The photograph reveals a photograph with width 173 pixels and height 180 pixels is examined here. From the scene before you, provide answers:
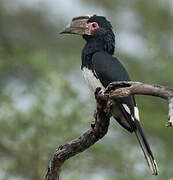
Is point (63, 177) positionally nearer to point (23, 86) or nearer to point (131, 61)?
point (23, 86)

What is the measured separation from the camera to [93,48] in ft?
18.0

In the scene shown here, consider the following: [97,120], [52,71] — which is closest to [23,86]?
[52,71]

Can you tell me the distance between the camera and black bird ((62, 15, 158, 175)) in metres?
4.81

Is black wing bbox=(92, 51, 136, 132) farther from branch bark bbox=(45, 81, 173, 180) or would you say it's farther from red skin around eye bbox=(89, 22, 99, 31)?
branch bark bbox=(45, 81, 173, 180)

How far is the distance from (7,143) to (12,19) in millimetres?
6111

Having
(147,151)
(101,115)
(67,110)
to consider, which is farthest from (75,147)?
(67,110)

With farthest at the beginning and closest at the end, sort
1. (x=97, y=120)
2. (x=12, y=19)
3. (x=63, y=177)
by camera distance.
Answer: (x=12, y=19)
(x=63, y=177)
(x=97, y=120)

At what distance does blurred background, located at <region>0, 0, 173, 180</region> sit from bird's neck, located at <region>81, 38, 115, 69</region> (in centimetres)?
326

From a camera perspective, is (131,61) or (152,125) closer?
(152,125)

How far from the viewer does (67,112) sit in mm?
9477

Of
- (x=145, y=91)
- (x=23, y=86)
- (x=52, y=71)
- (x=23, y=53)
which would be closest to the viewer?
(x=145, y=91)

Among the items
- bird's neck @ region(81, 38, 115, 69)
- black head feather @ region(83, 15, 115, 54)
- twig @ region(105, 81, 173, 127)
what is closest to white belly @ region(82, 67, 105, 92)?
bird's neck @ region(81, 38, 115, 69)

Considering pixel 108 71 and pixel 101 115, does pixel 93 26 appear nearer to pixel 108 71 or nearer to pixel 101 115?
pixel 108 71

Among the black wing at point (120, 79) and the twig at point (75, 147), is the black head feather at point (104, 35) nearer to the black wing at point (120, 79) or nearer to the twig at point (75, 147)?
the black wing at point (120, 79)
